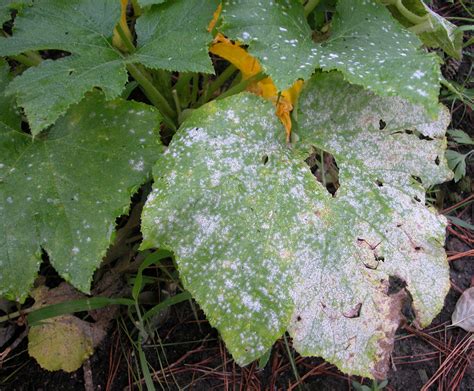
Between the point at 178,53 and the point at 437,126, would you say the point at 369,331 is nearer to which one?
the point at 437,126

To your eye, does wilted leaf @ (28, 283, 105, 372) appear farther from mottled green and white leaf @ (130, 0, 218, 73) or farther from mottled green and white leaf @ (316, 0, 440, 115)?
mottled green and white leaf @ (316, 0, 440, 115)

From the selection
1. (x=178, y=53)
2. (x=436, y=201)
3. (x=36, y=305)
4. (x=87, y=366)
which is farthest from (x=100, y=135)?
(x=436, y=201)

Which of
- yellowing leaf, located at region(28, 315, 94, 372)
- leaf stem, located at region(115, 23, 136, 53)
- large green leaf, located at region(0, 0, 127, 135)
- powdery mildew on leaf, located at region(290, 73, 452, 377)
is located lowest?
yellowing leaf, located at region(28, 315, 94, 372)

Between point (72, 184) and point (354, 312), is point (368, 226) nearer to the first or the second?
point (354, 312)

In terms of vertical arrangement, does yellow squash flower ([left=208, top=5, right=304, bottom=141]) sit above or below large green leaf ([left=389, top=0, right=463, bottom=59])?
below

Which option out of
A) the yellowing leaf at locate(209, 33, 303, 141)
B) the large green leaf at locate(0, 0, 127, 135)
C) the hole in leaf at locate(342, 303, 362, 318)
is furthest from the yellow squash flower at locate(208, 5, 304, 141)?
the hole in leaf at locate(342, 303, 362, 318)

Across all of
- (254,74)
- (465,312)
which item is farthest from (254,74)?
(465,312)

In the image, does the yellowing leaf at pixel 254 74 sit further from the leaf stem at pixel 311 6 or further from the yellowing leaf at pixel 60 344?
the yellowing leaf at pixel 60 344
